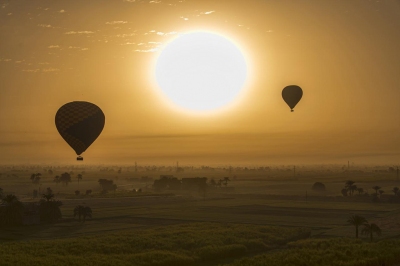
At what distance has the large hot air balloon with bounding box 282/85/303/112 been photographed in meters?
98.9

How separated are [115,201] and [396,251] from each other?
9070 centimetres

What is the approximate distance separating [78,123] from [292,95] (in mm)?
37549

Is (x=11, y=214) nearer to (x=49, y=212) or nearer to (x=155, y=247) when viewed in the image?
(x=49, y=212)

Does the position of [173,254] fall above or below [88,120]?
below

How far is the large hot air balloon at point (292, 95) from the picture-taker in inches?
3893

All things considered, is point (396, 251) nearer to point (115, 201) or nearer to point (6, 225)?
point (6, 225)

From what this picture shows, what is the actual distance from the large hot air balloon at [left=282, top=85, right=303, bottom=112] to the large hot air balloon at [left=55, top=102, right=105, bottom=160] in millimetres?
33136

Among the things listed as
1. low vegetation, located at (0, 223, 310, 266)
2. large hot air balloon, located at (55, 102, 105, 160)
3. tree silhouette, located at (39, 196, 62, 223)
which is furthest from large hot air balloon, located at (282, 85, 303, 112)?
tree silhouette, located at (39, 196, 62, 223)

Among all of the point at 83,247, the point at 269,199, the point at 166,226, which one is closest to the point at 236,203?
the point at 269,199

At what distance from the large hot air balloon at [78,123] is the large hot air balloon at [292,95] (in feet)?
109

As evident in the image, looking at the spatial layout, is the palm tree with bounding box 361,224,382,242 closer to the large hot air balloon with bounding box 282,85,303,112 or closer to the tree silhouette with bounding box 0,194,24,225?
the large hot air balloon with bounding box 282,85,303,112

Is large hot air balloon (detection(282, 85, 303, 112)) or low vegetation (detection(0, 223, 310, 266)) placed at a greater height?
large hot air balloon (detection(282, 85, 303, 112))

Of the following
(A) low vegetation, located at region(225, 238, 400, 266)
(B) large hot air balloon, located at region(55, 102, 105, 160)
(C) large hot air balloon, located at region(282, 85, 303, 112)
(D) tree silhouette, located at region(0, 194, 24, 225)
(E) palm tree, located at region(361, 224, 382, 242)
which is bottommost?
(A) low vegetation, located at region(225, 238, 400, 266)

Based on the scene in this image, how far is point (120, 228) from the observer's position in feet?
281
